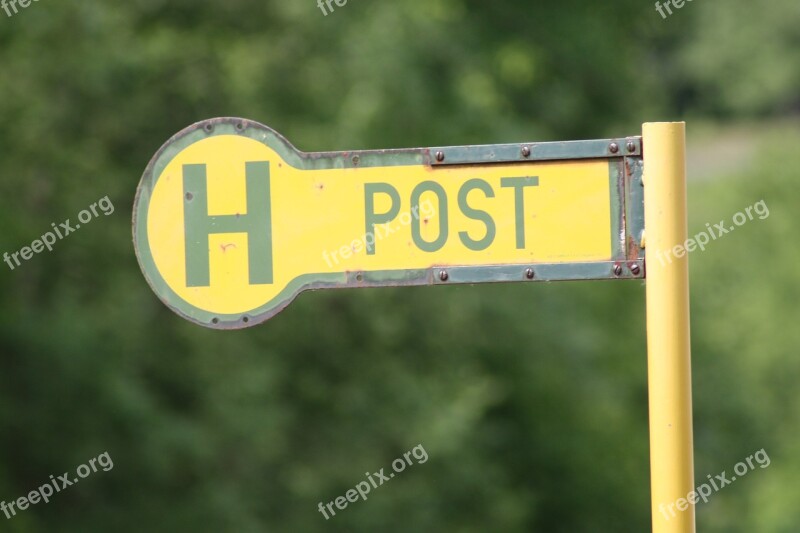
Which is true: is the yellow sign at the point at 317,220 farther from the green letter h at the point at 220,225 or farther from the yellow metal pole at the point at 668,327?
the yellow metal pole at the point at 668,327

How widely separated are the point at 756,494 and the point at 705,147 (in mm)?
16545

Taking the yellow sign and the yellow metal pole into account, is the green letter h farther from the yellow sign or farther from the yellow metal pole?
the yellow metal pole

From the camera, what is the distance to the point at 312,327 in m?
14.1

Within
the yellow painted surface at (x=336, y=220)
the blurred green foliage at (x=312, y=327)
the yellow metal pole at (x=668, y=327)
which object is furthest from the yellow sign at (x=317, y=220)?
the blurred green foliage at (x=312, y=327)

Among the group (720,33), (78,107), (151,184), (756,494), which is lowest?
(756,494)

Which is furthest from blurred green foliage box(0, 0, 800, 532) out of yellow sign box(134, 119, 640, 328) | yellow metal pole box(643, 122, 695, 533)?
yellow metal pole box(643, 122, 695, 533)

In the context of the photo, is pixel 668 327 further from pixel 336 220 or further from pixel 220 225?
pixel 220 225

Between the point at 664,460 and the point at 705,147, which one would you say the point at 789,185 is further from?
the point at 664,460

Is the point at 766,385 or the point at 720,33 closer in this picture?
the point at 766,385

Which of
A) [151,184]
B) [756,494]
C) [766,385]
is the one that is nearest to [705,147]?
[766,385]

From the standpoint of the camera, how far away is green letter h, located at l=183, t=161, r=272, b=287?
247 cm

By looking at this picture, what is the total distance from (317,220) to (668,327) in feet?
2.29

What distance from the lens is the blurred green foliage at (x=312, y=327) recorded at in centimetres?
1134

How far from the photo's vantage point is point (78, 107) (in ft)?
39.8
